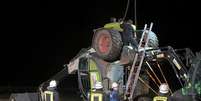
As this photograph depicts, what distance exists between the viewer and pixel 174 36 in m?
29.5

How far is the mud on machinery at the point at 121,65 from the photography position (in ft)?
48.4

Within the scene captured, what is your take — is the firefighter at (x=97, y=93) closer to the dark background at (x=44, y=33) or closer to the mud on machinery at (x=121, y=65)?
the mud on machinery at (x=121, y=65)

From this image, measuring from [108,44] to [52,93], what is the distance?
2152 millimetres

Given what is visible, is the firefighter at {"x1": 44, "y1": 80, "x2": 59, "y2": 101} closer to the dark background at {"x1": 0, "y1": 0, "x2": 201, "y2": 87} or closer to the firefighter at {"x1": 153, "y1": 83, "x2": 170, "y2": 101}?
the firefighter at {"x1": 153, "y1": 83, "x2": 170, "y2": 101}

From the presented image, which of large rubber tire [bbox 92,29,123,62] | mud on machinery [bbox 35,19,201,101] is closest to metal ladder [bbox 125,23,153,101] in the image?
mud on machinery [bbox 35,19,201,101]

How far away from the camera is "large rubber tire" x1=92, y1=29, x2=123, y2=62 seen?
50.4 feet

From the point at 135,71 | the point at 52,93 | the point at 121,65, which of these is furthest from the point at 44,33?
the point at 135,71

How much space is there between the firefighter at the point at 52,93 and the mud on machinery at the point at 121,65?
5.1 inches

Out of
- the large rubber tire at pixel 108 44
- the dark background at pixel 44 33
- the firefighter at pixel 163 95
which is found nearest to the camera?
the firefighter at pixel 163 95

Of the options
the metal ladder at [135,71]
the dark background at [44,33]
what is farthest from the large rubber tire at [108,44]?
the dark background at [44,33]

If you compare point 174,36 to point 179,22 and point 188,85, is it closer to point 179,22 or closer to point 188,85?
point 179,22

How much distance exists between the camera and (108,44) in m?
15.6

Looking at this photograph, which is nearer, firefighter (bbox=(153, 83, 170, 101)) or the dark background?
firefighter (bbox=(153, 83, 170, 101))

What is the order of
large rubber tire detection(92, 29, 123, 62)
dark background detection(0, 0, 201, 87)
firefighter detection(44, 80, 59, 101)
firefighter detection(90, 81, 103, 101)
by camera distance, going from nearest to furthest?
firefighter detection(90, 81, 103, 101) → large rubber tire detection(92, 29, 123, 62) → firefighter detection(44, 80, 59, 101) → dark background detection(0, 0, 201, 87)
